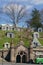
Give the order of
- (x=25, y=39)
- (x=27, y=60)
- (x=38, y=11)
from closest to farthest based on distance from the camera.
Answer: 1. (x=27, y=60)
2. (x=25, y=39)
3. (x=38, y=11)

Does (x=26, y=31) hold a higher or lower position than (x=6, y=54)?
higher

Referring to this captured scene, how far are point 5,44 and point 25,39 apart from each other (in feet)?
25.1

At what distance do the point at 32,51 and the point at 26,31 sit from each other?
60.5 ft

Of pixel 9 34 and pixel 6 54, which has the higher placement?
pixel 9 34

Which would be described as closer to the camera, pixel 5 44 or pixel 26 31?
pixel 5 44

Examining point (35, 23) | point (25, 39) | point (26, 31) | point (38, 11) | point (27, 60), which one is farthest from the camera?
point (38, 11)

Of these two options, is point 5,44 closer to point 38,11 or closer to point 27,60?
point 27,60

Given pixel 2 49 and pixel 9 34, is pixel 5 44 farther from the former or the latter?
pixel 9 34

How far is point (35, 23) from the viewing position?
106m

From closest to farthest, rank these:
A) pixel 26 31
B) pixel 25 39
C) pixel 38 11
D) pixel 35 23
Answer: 1. pixel 25 39
2. pixel 26 31
3. pixel 35 23
4. pixel 38 11

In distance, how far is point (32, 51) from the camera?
240 ft

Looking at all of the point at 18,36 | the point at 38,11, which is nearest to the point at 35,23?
the point at 38,11

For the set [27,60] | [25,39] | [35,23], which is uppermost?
[35,23]

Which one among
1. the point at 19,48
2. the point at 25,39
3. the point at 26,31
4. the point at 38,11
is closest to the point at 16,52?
the point at 19,48
